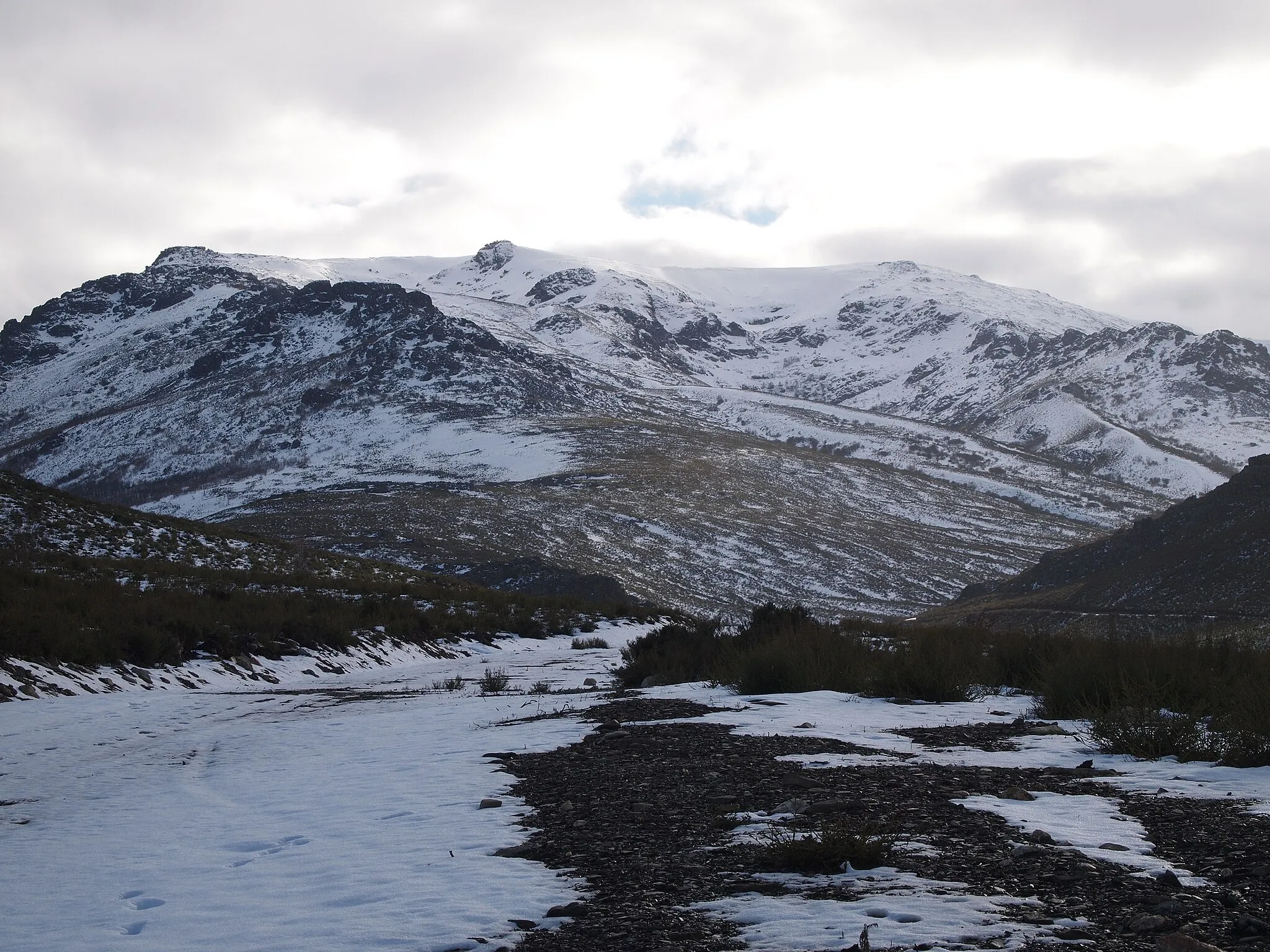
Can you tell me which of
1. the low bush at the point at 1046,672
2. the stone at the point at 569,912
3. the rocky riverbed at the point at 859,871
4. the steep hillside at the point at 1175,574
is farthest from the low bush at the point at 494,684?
the steep hillside at the point at 1175,574

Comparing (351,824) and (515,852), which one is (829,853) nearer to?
(515,852)

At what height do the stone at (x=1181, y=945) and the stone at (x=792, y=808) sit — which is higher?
the stone at (x=1181, y=945)

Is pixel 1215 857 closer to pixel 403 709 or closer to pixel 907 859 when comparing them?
pixel 907 859

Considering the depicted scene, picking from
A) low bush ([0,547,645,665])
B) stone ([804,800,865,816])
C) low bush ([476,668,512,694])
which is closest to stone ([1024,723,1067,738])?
stone ([804,800,865,816])

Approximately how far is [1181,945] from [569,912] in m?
2.28

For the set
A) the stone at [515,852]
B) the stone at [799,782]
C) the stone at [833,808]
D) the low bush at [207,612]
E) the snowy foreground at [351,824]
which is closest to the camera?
the snowy foreground at [351,824]

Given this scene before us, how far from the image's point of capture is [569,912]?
4.59m

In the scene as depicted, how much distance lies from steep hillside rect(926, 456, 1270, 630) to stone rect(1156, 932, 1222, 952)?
4149 cm

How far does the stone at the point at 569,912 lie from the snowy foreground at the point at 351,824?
8 cm

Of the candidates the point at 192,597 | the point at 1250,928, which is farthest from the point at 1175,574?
the point at 1250,928

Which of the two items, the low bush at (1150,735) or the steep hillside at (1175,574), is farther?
the steep hillside at (1175,574)

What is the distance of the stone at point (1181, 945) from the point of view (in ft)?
11.8

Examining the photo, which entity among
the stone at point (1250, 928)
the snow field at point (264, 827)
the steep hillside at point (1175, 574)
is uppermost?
the stone at point (1250, 928)

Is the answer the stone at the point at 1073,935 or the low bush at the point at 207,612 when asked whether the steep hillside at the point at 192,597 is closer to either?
the low bush at the point at 207,612
